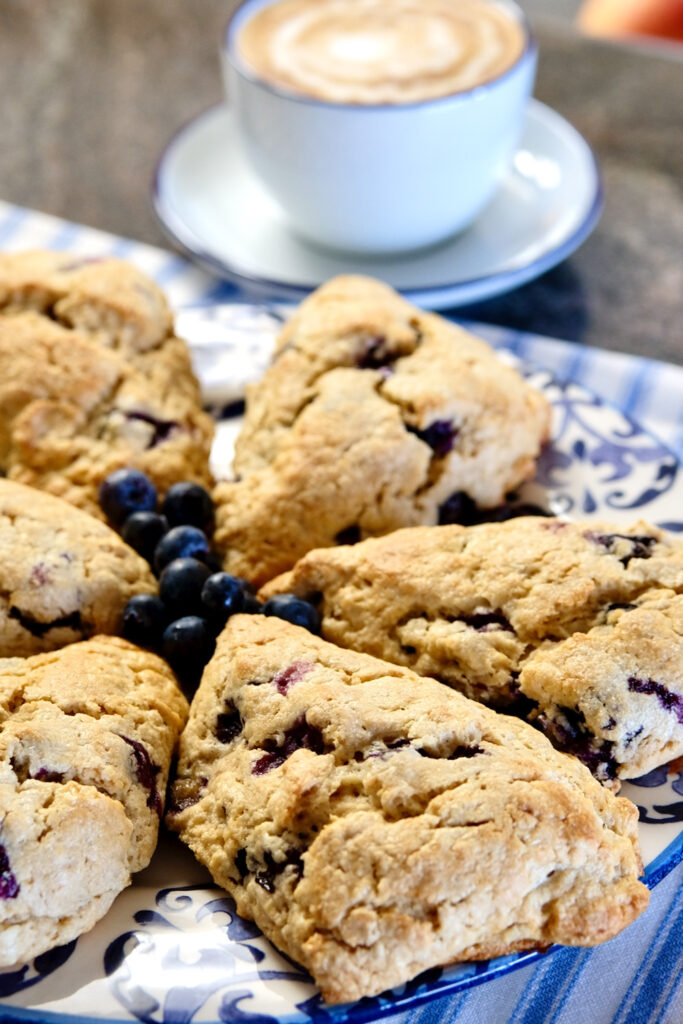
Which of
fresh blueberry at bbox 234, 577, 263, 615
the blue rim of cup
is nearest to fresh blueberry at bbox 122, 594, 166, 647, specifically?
fresh blueberry at bbox 234, 577, 263, 615

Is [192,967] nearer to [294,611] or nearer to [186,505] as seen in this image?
[294,611]

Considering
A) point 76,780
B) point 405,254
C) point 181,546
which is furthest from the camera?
point 405,254

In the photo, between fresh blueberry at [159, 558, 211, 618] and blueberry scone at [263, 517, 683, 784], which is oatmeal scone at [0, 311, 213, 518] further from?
blueberry scone at [263, 517, 683, 784]

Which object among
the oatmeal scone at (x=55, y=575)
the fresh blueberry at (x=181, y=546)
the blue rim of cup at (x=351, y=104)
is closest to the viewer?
the oatmeal scone at (x=55, y=575)

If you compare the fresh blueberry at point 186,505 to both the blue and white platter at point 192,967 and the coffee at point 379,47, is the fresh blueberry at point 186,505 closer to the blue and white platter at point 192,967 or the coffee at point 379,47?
the blue and white platter at point 192,967

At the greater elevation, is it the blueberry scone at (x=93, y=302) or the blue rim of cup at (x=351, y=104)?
the blue rim of cup at (x=351, y=104)

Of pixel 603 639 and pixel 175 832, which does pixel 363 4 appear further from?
pixel 175 832

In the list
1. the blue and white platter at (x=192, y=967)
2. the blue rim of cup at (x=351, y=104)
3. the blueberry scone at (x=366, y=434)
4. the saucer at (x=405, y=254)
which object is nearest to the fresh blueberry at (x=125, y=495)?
the blueberry scone at (x=366, y=434)

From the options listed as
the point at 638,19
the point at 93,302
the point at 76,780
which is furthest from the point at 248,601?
the point at 638,19
